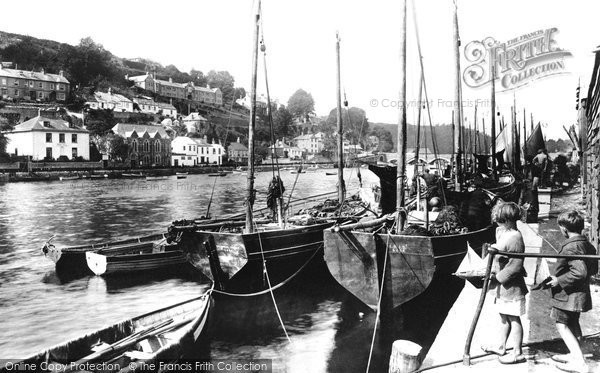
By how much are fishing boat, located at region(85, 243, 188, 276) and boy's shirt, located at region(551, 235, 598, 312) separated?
1400 centimetres

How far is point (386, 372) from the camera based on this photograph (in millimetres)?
9234

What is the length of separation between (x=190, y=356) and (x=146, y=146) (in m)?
94.7

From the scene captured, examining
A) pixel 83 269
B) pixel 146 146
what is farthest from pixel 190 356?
pixel 146 146

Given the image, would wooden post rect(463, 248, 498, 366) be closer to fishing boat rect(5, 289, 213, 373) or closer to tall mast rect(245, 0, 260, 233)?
fishing boat rect(5, 289, 213, 373)

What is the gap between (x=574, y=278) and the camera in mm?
4934

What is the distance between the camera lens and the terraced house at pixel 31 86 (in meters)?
104

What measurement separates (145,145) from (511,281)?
327ft

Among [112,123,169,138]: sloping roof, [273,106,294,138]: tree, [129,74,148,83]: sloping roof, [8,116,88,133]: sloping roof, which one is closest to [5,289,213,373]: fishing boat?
[8,116,88,133]: sloping roof

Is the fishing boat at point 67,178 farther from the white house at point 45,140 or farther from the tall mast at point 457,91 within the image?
the tall mast at point 457,91

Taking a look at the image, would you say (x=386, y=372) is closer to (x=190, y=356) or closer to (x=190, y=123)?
(x=190, y=356)

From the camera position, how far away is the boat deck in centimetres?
534

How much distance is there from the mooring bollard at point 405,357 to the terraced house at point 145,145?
91534 mm

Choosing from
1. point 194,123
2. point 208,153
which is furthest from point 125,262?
point 194,123

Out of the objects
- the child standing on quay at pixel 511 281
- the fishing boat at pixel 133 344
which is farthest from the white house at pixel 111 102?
the child standing on quay at pixel 511 281
